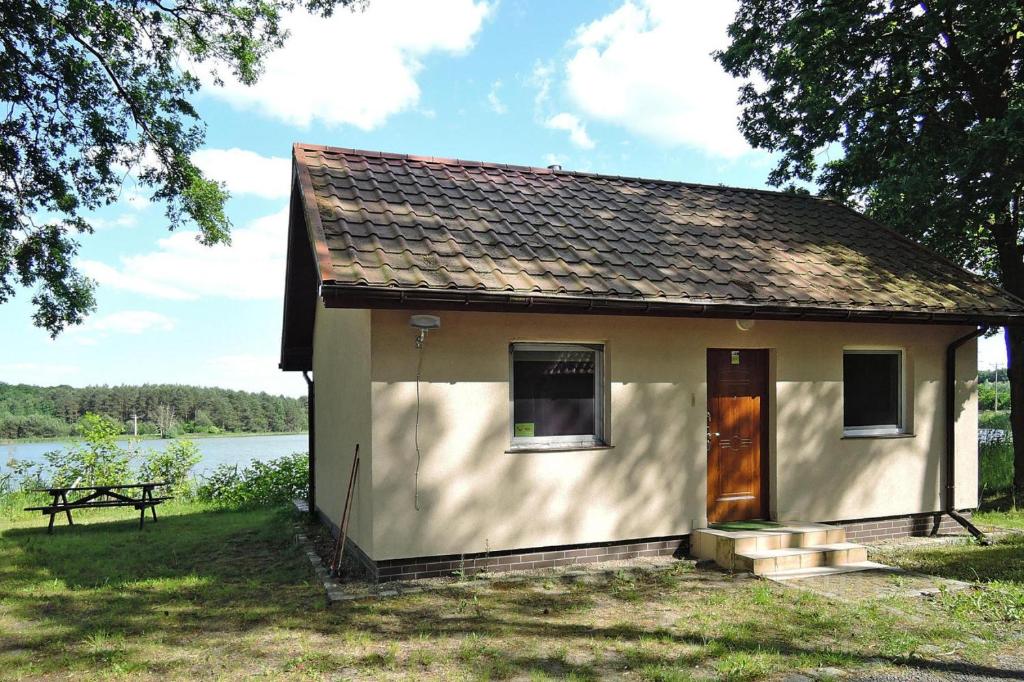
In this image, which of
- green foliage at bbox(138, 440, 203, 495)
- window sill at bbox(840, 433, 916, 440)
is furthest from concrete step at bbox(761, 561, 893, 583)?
green foliage at bbox(138, 440, 203, 495)

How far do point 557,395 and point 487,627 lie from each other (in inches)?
111

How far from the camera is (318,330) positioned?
11031mm

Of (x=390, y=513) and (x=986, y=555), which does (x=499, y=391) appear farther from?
(x=986, y=555)

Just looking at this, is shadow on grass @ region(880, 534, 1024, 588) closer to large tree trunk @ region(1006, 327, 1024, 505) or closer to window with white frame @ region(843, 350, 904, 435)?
window with white frame @ region(843, 350, 904, 435)

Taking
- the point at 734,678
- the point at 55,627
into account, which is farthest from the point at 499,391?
the point at 55,627

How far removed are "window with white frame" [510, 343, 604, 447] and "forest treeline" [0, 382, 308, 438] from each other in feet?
45.9

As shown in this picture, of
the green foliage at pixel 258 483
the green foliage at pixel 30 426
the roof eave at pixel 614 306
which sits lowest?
the green foliage at pixel 258 483

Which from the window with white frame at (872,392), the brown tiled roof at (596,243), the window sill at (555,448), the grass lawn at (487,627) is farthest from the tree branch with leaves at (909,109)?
the window sill at (555,448)

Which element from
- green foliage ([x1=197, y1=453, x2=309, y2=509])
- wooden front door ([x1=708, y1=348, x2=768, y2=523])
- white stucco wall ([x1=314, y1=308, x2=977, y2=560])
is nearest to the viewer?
white stucco wall ([x1=314, y1=308, x2=977, y2=560])

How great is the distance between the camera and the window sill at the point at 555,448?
748 centimetres

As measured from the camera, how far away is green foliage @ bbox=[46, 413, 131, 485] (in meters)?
15.3

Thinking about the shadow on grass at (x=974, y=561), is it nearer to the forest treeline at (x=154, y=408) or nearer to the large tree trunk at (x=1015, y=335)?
the large tree trunk at (x=1015, y=335)

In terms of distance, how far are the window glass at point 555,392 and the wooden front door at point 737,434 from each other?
66.0 inches

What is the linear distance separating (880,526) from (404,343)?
6801 mm
